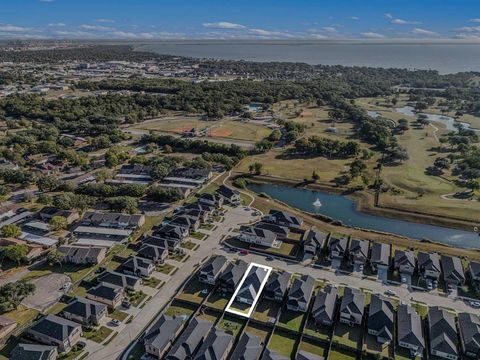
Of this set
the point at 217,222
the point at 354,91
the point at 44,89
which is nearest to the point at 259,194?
the point at 217,222

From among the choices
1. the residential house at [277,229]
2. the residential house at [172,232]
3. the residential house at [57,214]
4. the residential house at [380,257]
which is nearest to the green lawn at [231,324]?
the residential house at [172,232]

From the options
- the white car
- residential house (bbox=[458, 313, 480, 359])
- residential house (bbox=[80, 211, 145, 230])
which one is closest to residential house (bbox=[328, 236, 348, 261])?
the white car

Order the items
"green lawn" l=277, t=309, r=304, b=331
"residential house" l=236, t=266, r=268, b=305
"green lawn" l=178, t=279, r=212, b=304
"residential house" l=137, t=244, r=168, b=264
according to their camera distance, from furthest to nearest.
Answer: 1. "residential house" l=137, t=244, r=168, b=264
2. "green lawn" l=178, t=279, r=212, b=304
3. "residential house" l=236, t=266, r=268, b=305
4. "green lawn" l=277, t=309, r=304, b=331

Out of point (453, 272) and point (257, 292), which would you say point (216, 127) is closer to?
point (257, 292)

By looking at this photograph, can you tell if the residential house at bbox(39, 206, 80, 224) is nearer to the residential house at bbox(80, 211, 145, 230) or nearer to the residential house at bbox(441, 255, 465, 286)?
the residential house at bbox(80, 211, 145, 230)

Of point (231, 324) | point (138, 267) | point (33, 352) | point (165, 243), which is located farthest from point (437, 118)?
point (33, 352)

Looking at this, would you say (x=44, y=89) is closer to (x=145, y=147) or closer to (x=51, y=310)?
(x=145, y=147)

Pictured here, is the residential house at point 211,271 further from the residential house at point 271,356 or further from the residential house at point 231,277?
the residential house at point 271,356
